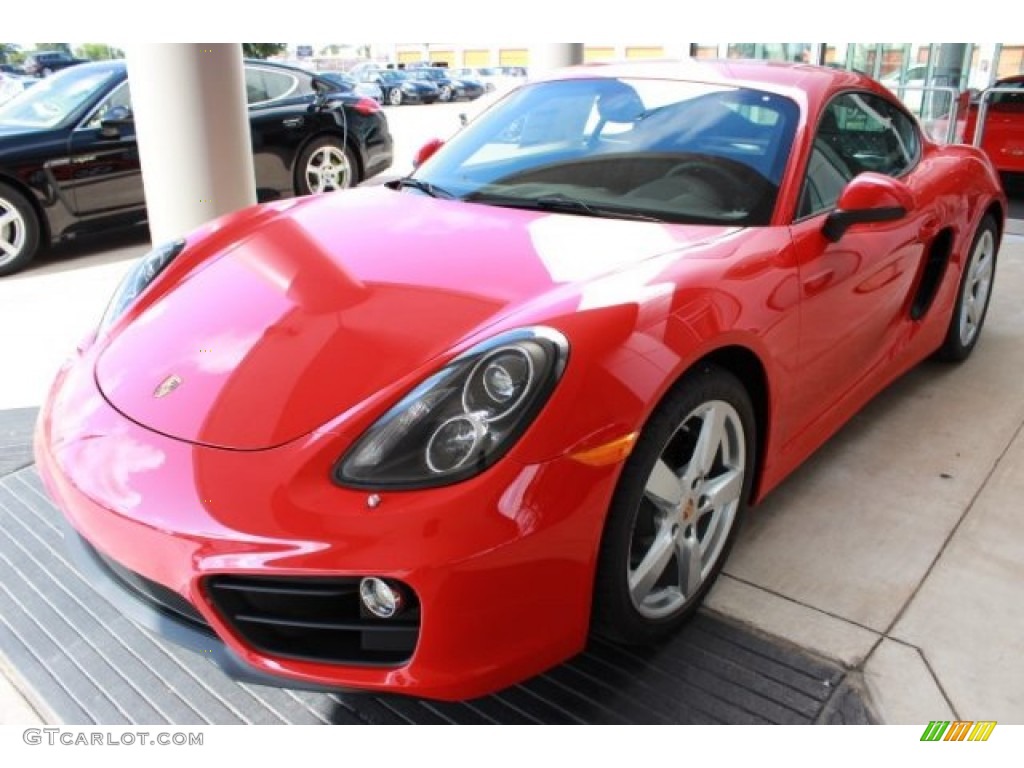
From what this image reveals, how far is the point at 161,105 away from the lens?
373 centimetres

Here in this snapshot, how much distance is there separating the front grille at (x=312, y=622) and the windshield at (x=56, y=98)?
216 inches

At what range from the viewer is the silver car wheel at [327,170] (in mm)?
7273

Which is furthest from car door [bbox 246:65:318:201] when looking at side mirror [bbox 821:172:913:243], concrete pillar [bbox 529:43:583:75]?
side mirror [bbox 821:172:913:243]

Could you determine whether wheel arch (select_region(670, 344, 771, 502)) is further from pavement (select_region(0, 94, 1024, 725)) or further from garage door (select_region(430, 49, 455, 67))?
garage door (select_region(430, 49, 455, 67))

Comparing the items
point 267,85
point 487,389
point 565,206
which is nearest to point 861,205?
point 565,206

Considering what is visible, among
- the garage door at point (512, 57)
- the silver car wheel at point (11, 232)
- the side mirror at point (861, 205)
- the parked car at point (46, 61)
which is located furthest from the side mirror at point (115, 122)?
the garage door at point (512, 57)

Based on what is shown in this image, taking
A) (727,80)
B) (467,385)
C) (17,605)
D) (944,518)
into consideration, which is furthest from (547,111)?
(17,605)

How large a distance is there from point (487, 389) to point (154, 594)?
81 centimetres

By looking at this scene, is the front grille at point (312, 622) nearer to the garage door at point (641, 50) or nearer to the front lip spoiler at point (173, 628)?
the front lip spoiler at point (173, 628)

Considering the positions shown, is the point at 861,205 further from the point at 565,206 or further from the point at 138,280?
the point at 138,280

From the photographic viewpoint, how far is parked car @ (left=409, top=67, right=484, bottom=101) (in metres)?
30.6

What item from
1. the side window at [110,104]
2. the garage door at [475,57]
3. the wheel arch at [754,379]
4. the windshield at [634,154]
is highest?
the windshield at [634,154]

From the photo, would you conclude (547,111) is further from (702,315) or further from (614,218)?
(702,315)

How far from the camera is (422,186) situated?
2.86 m
